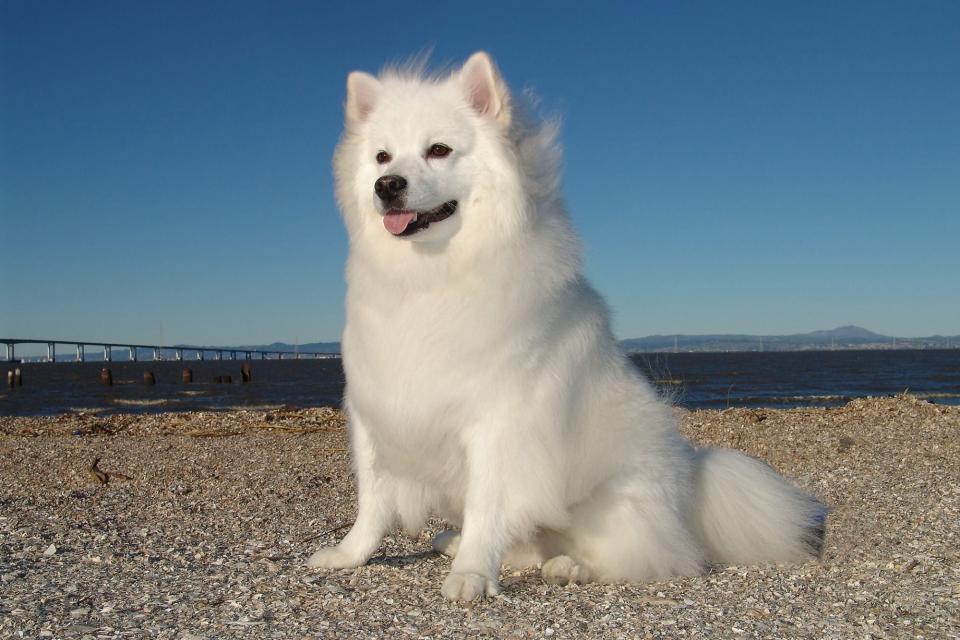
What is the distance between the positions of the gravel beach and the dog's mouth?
66.5 inches

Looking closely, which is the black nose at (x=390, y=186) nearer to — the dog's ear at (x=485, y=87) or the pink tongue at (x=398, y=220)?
the pink tongue at (x=398, y=220)

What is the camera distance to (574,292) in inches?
160

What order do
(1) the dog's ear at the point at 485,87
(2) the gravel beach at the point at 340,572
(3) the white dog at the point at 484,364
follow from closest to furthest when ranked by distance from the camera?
(2) the gravel beach at the point at 340,572 → (3) the white dog at the point at 484,364 → (1) the dog's ear at the point at 485,87

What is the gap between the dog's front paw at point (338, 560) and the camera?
4312 millimetres

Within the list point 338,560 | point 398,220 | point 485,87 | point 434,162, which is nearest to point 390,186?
point 398,220

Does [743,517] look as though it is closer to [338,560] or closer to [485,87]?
[338,560]

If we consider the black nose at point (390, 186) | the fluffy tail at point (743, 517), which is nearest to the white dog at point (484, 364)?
the black nose at point (390, 186)

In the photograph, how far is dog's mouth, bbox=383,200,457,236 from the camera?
3.87 metres

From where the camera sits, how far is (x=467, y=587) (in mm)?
3596

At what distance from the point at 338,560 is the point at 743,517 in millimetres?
2280

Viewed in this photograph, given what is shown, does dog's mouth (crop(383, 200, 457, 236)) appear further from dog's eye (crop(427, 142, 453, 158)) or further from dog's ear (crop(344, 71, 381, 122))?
dog's ear (crop(344, 71, 381, 122))

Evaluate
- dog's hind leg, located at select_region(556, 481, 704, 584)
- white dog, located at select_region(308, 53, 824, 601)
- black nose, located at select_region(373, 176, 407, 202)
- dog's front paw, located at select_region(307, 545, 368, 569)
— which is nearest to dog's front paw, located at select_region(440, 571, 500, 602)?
white dog, located at select_region(308, 53, 824, 601)

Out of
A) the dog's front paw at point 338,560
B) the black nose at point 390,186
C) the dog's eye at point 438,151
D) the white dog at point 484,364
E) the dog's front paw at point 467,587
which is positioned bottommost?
the dog's front paw at point 338,560

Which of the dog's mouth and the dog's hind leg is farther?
the dog's hind leg
